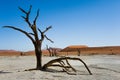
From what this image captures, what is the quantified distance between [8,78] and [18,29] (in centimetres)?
423

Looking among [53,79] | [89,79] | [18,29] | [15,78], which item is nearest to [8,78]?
[15,78]

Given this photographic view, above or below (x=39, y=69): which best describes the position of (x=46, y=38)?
above

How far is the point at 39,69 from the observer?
14.2m

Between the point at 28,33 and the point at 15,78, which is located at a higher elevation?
the point at 28,33

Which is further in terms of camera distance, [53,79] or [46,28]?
[46,28]

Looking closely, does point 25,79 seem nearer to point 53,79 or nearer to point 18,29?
point 53,79

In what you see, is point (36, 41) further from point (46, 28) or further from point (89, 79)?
point (89, 79)

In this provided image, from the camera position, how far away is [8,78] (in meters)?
10.7

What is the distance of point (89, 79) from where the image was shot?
11047 mm

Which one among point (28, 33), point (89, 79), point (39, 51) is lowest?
point (89, 79)

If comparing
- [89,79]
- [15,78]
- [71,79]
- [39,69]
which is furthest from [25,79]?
[39,69]

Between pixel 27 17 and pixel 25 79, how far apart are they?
4.57m

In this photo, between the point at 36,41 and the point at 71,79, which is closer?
the point at 71,79


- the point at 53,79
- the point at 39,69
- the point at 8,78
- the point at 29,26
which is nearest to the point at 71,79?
the point at 53,79
